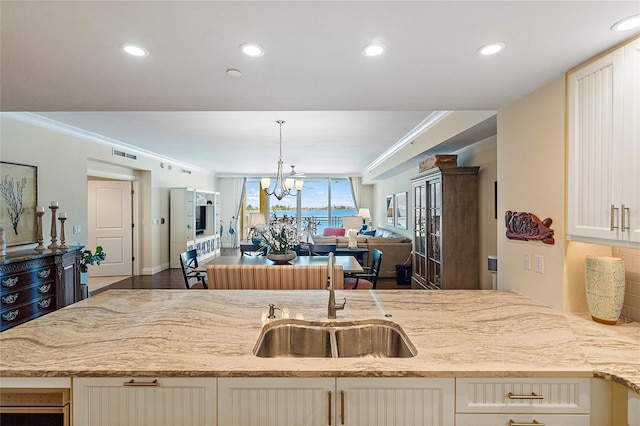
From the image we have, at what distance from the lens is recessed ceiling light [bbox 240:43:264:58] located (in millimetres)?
1608

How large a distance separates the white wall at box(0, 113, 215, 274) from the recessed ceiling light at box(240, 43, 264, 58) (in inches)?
144

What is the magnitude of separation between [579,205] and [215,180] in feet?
33.6

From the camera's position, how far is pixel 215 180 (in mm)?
10750

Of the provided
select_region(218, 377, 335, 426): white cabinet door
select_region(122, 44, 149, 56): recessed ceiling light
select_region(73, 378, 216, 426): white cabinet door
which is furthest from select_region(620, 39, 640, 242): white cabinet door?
select_region(122, 44, 149, 56): recessed ceiling light

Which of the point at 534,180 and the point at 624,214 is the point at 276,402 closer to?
the point at 624,214

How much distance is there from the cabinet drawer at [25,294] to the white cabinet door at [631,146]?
4.64 m

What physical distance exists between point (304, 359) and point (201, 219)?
781cm

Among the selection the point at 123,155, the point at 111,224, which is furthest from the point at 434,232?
the point at 111,224

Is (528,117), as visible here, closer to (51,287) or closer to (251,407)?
(251,407)

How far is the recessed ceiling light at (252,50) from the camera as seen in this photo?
1608mm

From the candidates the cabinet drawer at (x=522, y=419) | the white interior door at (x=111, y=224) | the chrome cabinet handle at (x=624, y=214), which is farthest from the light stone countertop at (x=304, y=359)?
the white interior door at (x=111, y=224)

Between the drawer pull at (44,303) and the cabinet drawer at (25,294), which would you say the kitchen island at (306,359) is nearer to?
the cabinet drawer at (25,294)

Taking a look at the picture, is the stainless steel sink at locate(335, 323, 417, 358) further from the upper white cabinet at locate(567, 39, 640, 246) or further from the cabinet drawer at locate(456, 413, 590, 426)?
the upper white cabinet at locate(567, 39, 640, 246)

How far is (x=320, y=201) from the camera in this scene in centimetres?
1116
